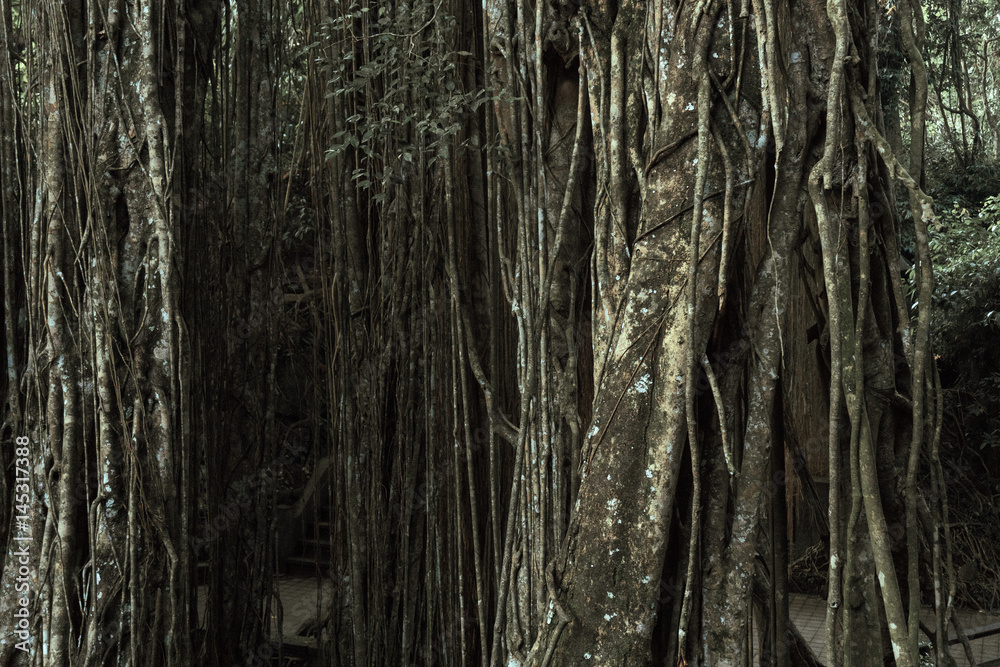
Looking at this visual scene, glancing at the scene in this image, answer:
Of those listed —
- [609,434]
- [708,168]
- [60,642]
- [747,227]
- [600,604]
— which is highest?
[708,168]

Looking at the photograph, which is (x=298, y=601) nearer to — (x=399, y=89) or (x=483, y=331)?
(x=483, y=331)

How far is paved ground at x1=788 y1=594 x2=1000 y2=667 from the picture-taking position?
4250mm

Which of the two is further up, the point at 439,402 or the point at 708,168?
the point at 708,168

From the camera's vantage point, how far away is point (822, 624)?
15.6ft

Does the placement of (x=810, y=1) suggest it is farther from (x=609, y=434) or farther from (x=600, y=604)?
(x=600, y=604)

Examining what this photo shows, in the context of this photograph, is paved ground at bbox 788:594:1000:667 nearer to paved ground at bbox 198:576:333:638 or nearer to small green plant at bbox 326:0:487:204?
paved ground at bbox 198:576:333:638

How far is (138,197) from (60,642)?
1.31 meters

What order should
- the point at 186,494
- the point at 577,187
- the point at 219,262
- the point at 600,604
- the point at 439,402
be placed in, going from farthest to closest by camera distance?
the point at 219,262 < the point at 439,402 < the point at 186,494 < the point at 577,187 < the point at 600,604

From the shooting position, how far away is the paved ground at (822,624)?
4250 mm

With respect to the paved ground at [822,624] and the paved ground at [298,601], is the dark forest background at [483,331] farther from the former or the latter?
the paved ground at [822,624]

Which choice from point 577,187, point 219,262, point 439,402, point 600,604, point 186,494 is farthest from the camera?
point 219,262

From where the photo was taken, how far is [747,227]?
1823mm

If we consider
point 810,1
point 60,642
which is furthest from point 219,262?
point 810,1

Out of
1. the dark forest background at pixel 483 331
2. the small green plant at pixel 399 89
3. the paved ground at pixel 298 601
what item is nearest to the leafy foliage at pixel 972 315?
the dark forest background at pixel 483 331
